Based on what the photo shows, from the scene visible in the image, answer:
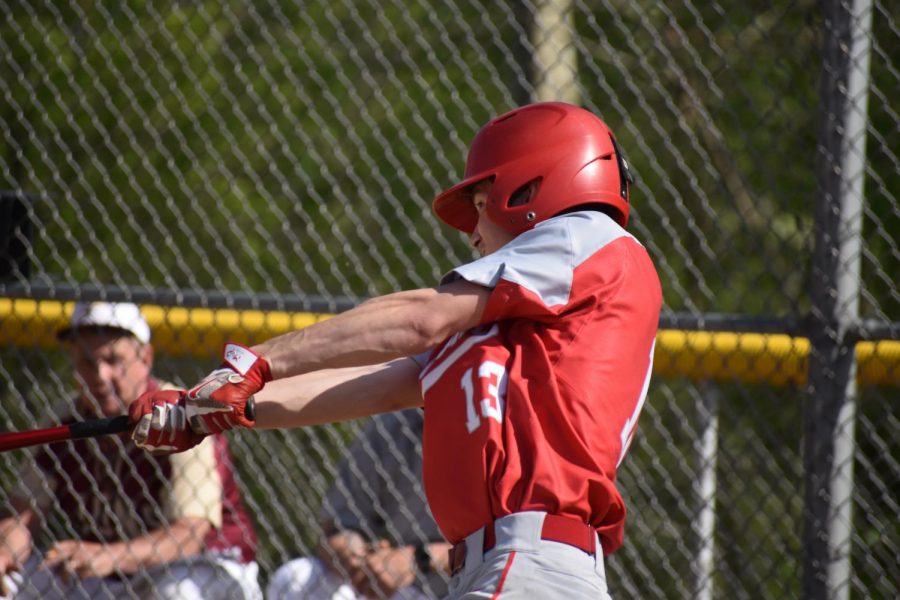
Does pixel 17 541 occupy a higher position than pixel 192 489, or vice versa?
pixel 17 541

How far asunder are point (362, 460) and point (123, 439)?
86 centimetres

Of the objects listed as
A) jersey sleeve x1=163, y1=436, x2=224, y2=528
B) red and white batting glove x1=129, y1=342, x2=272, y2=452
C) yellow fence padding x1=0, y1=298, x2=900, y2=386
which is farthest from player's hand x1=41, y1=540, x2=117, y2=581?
red and white batting glove x1=129, y1=342, x2=272, y2=452

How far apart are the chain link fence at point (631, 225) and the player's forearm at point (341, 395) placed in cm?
98

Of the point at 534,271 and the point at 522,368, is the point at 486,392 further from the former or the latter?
the point at 534,271

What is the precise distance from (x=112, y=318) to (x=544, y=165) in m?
2.29

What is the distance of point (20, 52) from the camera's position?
627cm

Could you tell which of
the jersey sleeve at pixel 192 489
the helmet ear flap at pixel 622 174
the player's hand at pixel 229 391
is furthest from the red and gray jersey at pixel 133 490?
the helmet ear flap at pixel 622 174

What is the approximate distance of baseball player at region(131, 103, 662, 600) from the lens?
6.89ft

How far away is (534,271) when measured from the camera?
2109 mm

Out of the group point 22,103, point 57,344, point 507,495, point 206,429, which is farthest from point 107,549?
point 22,103

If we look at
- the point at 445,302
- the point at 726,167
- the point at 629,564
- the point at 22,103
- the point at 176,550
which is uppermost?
the point at 22,103

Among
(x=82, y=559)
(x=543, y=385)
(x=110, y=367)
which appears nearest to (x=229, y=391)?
(x=543, y=385)

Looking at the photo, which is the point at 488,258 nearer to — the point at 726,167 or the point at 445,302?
the point at 445,302

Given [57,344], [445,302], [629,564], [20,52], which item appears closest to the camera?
[445,302]
